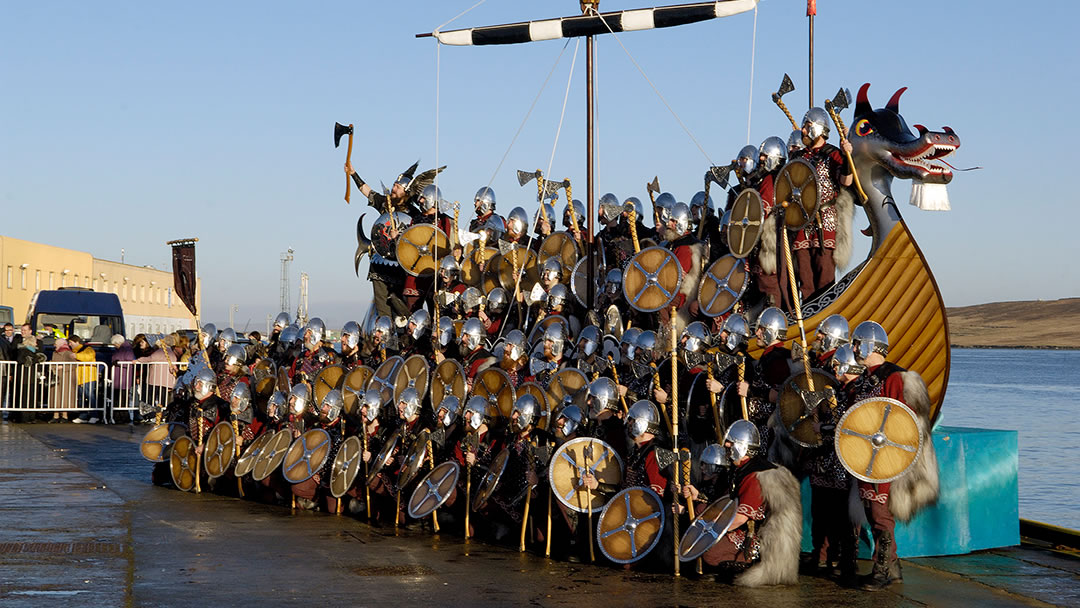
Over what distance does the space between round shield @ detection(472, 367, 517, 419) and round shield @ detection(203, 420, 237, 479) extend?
141 inches

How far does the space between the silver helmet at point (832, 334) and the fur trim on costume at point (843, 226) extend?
221 centimetres

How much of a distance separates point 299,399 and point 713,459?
18.0 feet

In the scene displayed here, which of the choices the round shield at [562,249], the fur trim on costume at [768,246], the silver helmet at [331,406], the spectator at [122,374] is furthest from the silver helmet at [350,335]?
the spectator at [122,374]

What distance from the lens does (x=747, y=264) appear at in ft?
38.2

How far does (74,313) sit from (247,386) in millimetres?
16885

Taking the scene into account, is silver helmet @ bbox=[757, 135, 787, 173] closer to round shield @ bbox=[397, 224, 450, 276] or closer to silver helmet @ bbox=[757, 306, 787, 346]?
silver helmet @ bbox=[757, 306, 787, 346]

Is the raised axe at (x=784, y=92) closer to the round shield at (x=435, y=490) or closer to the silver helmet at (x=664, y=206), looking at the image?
the silver helmet at (x=664, y=206)

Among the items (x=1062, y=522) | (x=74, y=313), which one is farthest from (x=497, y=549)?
(x=74, y=313)

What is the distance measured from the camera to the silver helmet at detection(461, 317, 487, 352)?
1230 centimetres

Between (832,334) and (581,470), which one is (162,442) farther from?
(832,334)

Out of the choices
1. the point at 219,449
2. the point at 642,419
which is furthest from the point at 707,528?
the point at 219,449

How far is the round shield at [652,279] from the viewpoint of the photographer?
11836 millimetres

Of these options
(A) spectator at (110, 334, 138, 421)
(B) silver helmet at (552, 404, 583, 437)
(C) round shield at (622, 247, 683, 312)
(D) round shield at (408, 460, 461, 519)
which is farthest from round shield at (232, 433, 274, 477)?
(A) spectator at (110, 334, 138, 421)

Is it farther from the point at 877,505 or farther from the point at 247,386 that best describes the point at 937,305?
the point at 247,386
